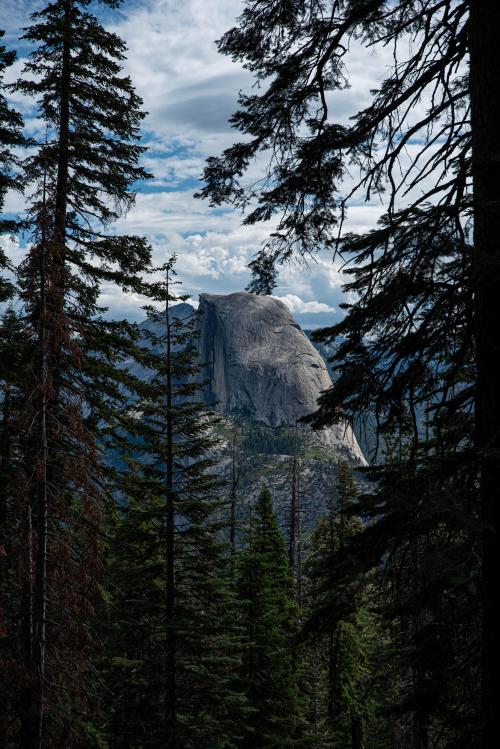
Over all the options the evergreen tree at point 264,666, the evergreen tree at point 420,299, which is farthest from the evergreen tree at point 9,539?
the evergreen tree at point 264,666

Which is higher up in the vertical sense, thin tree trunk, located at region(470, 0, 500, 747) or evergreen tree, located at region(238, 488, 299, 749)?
thin tree trunk, located at region(470, 0, 500, 747)

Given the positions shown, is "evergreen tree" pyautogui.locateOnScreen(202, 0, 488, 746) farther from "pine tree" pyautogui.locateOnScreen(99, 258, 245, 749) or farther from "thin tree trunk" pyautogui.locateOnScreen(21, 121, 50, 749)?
"pine tree" pyautogui.locateOnScreen(99, 258, 245, 749)

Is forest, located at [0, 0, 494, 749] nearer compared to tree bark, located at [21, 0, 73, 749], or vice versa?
forest, located at [0, 0, 494, 749]

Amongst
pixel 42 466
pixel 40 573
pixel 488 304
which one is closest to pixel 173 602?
pixel 40 573

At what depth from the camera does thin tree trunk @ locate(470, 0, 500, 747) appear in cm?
Answer: 353

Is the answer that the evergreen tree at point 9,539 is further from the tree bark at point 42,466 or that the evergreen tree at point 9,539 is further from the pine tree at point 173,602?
the pine tree at point 173,602

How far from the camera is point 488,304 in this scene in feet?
12.2

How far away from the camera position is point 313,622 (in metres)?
4.15

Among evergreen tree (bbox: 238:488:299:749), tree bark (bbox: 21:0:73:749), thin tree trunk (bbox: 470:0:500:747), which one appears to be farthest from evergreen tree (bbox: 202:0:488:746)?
evergreen tree (bbox: 238:488:299:749)

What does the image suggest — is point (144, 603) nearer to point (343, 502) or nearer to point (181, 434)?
point (181, 434)

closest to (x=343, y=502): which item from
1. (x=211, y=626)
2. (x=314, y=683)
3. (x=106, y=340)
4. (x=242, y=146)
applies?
(x=314, y=683)

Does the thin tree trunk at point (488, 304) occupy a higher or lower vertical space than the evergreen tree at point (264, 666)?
higher

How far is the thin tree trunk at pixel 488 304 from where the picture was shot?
3.53 meters

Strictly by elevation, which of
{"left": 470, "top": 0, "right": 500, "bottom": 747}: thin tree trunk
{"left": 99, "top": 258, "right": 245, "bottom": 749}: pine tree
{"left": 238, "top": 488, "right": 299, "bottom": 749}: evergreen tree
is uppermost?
{"left": 470, "top": 0, "right": 500, "bottom": 747}: thin tree trunk
